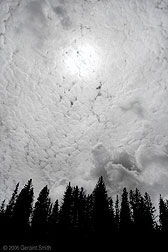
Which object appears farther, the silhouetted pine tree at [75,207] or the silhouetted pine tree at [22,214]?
the silhouetted pine tree at [75,207]

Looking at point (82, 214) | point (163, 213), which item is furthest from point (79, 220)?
point (163, 213)

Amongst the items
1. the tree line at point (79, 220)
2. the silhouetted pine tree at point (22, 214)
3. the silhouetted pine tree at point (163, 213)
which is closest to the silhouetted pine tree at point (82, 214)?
the tree line at point (79, 220)

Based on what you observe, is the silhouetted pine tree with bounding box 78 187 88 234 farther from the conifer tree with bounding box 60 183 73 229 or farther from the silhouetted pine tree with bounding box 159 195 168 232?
the silhouetted pine tree with bounding box 159 195 168 232

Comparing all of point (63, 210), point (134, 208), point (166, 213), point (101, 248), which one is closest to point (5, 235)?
point (63, 210)

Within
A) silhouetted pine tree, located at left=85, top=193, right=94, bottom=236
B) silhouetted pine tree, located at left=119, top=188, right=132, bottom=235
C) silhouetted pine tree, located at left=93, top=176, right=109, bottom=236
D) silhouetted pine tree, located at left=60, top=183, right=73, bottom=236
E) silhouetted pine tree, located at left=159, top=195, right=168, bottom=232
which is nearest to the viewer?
silhouetted pine tree, located at left=93, top=176, right=109, bottom=236

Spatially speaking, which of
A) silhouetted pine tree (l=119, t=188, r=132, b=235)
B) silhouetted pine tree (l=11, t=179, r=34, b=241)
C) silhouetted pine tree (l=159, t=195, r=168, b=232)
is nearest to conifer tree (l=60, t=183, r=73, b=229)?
silhouetted pine tree (l=11, t=179, r=34, b=241)

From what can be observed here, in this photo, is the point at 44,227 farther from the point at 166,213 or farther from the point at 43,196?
the point at 166,213

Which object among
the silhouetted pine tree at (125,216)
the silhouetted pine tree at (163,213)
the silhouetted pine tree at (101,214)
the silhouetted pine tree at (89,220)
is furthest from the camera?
the silhouetted pine tree at (163,213)

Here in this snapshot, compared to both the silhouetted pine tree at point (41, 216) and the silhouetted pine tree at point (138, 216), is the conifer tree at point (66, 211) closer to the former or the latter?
the silhouetted pine tree at point (41, 216)
